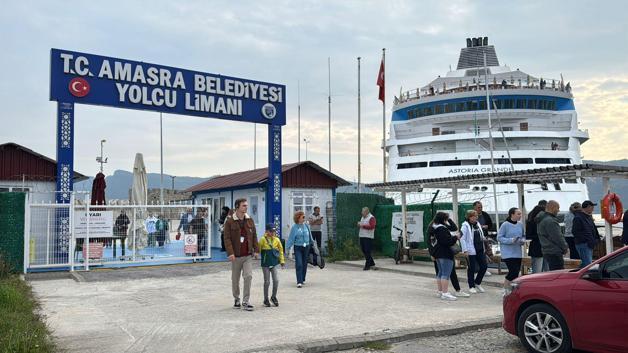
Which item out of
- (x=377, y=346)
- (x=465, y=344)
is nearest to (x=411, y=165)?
(x=465, y=344)

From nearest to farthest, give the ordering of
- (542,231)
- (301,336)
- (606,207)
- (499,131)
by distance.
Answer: (301,336) → (542,231) → (606,207) → (499,131)

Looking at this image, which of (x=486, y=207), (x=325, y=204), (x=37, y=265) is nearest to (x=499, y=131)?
(x=486, y=207)

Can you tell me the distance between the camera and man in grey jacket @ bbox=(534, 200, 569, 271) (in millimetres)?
8406

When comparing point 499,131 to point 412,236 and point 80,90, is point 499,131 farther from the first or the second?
point 80,90

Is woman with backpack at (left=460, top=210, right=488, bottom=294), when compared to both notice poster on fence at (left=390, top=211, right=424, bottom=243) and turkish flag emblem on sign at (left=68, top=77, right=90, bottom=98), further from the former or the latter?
turkish flag emblem on sign at (left=68, top=77, right=90, bottom=98)

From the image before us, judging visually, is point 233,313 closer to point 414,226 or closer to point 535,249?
point 535,249

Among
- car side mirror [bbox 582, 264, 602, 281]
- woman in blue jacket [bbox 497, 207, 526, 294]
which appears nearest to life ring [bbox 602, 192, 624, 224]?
woman in blue jacket [bbox 497, 207, 526, 294]

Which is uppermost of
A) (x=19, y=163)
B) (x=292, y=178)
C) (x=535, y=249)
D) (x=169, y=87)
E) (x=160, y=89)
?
(x=169, y=87)

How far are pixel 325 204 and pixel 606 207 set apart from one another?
1103cm

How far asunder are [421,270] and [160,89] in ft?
30.2

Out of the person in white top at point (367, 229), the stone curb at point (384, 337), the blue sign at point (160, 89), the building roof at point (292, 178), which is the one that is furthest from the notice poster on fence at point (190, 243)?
the stone curb at point (384, 337)

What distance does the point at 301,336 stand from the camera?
22.0ft

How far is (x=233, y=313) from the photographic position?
8297mm

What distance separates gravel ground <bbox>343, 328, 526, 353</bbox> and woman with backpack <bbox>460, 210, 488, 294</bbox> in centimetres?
296
